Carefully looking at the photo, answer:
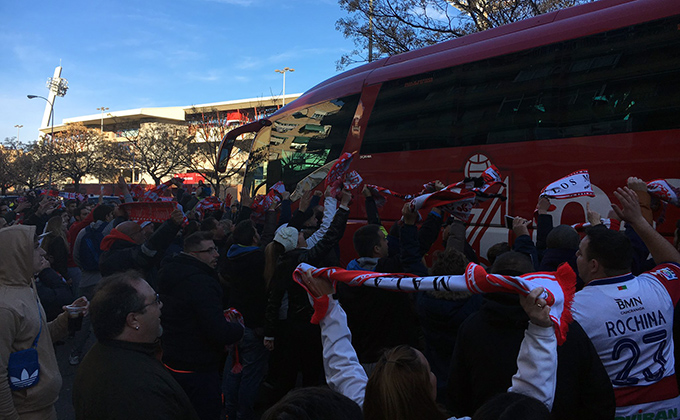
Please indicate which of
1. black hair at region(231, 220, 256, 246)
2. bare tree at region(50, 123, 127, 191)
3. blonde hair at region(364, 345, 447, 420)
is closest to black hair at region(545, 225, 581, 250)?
blonde hair at region(364, 345, 447, 420)

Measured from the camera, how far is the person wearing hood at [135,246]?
4.68 m

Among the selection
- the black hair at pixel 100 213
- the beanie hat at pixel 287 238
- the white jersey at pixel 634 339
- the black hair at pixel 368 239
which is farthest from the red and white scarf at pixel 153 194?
the white jersey at pixel 634 339

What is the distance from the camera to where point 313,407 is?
4.51ft

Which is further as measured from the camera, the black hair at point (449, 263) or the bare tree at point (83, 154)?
the bare tree at point (83, 154)

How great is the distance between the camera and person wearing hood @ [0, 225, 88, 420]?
2.57 meters

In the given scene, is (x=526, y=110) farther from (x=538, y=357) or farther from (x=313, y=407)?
(x=313, y=407)

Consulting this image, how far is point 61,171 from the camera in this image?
141ft

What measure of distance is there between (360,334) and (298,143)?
5978 mm

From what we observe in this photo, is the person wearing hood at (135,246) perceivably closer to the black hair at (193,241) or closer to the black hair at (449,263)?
the black hair at (193,241)

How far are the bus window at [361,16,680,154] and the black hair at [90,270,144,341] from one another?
4650mm

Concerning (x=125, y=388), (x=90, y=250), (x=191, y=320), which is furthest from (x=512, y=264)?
(x=90, y=250)

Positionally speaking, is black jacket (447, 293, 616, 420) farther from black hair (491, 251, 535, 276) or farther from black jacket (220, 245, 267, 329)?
black jacket (220, 245, 267, 329)

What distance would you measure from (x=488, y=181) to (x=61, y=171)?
46517mm

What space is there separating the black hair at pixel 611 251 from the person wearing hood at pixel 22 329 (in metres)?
2.96
